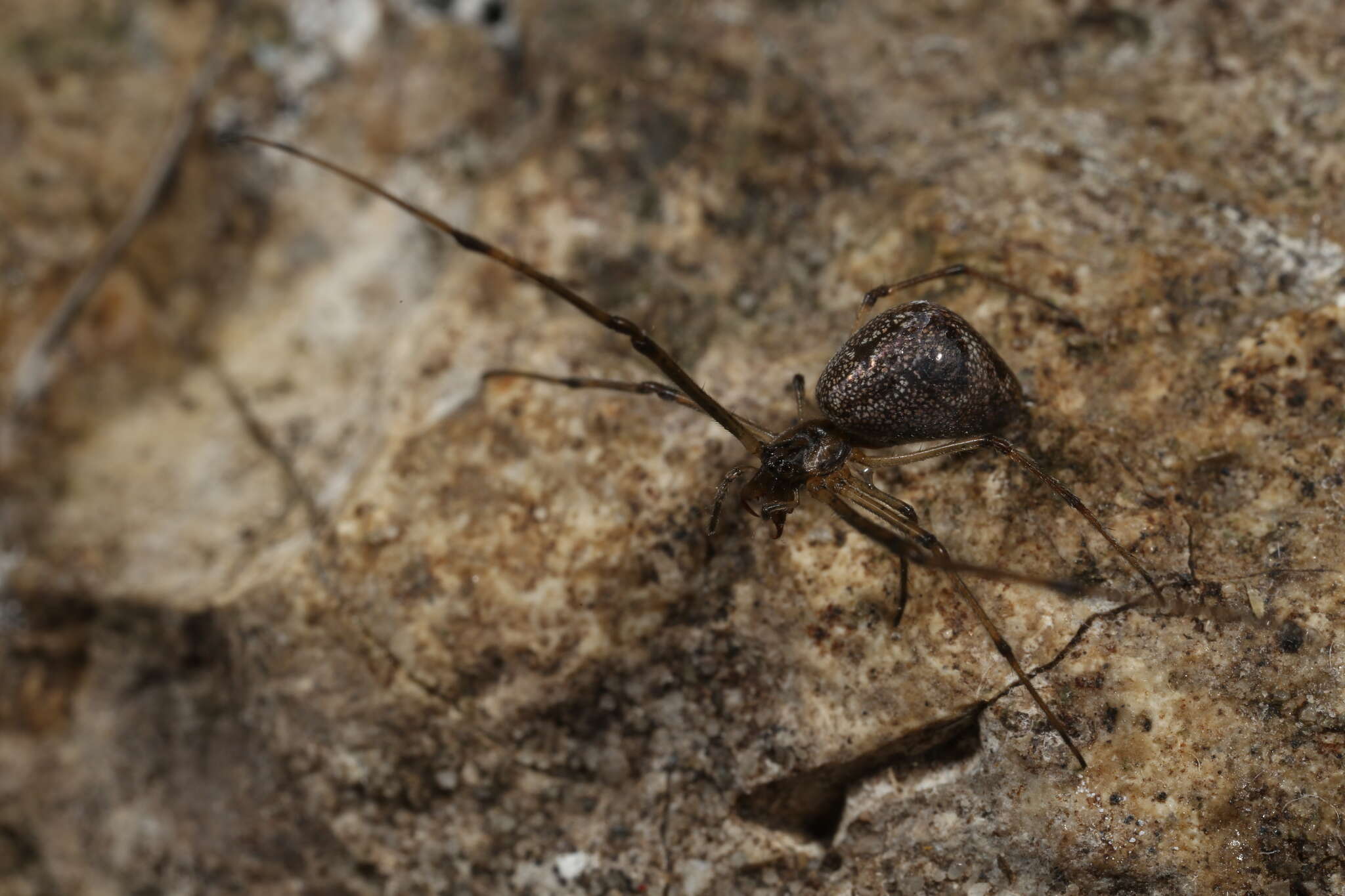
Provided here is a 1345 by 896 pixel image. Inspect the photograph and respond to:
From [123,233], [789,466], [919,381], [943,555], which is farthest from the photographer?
[123,233]

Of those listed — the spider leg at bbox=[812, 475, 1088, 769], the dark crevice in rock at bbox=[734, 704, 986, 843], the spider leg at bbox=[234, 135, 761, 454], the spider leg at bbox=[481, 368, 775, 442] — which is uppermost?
the spider leg at bbox=[234, 135, 761, 454]

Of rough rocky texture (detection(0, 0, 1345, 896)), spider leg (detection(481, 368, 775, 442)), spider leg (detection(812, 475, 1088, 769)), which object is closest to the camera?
spider leg (detection(812, 475, 1088, 769))

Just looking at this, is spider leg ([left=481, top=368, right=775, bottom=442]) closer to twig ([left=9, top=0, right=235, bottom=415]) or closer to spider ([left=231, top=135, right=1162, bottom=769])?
spider ([left=231, top=135, right=1162, bottom=769])

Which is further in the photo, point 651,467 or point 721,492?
point 651,467

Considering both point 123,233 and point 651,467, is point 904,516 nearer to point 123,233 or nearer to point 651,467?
point 651,467

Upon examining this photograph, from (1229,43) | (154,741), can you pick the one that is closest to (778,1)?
(1229,43)

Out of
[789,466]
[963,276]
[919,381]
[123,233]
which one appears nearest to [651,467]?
[789,466]

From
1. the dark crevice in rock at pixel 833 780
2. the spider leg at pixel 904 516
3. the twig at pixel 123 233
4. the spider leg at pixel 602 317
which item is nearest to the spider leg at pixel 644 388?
the spider leg at pixel 602 317

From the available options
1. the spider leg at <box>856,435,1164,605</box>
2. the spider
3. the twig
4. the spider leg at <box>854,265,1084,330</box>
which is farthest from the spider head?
the twig
